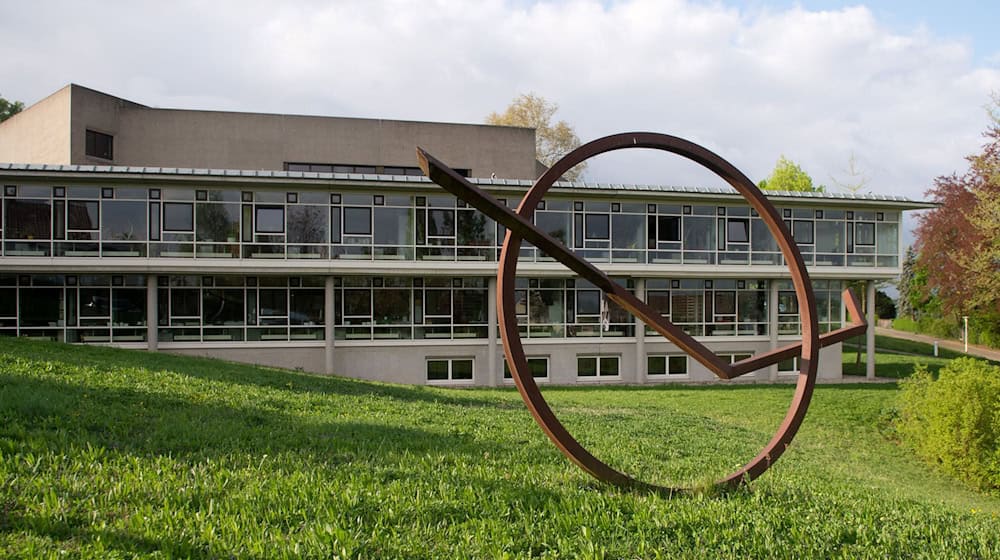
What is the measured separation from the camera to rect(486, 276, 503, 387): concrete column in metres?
26.8

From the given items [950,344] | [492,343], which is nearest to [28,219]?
[492,343]

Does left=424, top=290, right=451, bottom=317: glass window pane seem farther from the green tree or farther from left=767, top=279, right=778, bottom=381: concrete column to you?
the green tree

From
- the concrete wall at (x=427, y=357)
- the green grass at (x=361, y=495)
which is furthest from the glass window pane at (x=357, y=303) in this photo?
the green grass at (x=361, y=495)

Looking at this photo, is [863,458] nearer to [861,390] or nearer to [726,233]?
[861,390]

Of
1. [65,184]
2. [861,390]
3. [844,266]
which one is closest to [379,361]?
[65,184]

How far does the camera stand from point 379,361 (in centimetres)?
2655

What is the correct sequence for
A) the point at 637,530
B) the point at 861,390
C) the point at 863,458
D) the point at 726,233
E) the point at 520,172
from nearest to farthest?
the point at 637,530 < the point at 863,458 < the point at 861,390 < the point at 726,233 < the point at 520,172

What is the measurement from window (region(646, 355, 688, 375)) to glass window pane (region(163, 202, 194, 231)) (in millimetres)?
18422

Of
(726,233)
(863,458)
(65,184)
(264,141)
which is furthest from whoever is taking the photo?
(264,141)

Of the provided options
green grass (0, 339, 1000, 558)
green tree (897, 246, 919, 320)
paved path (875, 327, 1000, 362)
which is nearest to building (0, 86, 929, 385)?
green grass (0, 339, 1000, 558)

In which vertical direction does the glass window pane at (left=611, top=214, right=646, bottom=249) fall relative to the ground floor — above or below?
above

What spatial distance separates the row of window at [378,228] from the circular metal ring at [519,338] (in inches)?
786

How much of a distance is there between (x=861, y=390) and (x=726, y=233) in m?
7.94

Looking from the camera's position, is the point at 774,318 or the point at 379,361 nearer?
the point at 379,361
